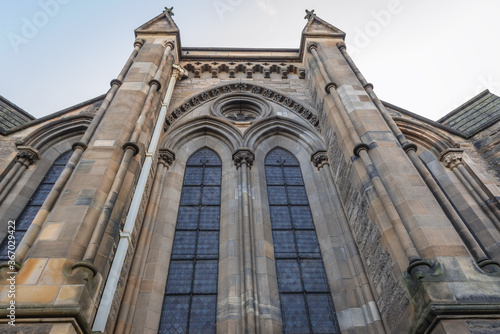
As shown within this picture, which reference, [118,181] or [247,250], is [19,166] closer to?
[118,181]

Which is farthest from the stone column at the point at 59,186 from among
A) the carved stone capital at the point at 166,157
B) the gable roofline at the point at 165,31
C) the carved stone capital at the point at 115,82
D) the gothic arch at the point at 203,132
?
the gable roofline at the point at 165,31

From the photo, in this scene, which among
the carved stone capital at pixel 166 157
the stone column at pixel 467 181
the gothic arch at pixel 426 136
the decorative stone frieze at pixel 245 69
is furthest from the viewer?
the decorative stone frieze at pixel 245 69

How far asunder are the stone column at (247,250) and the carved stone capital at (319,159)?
1515 millimetres

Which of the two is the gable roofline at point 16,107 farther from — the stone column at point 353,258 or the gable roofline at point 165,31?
the stone column at point 353,258

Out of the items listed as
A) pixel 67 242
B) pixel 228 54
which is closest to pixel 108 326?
pixel 67 242

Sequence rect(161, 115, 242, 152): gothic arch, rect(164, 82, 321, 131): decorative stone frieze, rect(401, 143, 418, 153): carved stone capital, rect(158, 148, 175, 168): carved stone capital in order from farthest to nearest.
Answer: rect(164, 82, 321, 131): decorative stone frieze, rect(161, 115, 242, 152): gothic arch, rect(158, 148, 175, 168): carved stone capital, rect(401, 143, 418, 153): carved stone capital

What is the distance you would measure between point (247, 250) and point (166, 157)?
3425 millimetres

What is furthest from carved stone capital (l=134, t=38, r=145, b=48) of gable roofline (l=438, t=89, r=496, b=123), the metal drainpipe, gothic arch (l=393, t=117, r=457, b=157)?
gable roofline (l=438, t=89, r=496, b=123)

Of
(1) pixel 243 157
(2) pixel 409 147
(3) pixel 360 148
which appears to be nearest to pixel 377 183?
(3) pixel 360 148

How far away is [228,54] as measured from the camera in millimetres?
13250

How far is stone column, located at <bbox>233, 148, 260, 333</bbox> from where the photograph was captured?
610cm

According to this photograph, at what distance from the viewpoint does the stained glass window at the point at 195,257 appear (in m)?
6.41

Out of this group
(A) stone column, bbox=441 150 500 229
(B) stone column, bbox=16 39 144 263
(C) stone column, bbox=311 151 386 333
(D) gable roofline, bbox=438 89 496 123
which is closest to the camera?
(B) stone column, bbox=16 39 144 263

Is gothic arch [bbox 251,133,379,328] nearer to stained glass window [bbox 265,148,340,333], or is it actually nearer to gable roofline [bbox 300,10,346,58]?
stained glass window [bbox 265,148,340,333]
